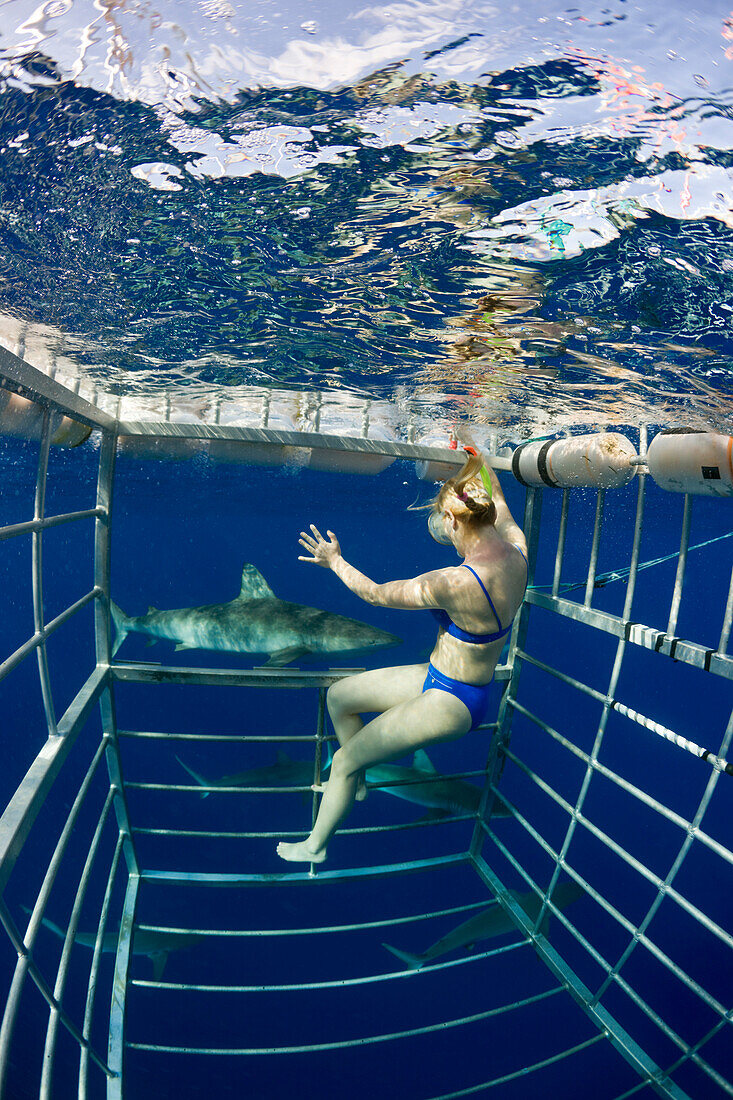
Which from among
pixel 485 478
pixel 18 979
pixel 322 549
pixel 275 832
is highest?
pixel 485 478

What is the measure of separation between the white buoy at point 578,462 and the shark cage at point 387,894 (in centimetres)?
2

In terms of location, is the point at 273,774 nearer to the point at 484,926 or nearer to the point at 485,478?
the point at 484,926

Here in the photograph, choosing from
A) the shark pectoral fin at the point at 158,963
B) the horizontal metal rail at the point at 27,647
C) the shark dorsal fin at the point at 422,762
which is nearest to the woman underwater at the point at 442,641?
the horizontal metal rail at the point at 27,647

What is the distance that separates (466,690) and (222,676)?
1915 mm

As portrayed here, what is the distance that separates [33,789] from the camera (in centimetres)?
267

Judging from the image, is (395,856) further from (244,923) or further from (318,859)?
(318,859)

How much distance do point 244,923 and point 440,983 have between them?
6.54m

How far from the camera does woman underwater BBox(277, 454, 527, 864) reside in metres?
3.51

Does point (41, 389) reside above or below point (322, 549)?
above

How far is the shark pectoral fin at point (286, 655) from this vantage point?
5949 millimetres

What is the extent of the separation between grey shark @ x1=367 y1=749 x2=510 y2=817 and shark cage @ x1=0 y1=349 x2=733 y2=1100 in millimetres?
80

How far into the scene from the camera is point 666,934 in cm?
1988

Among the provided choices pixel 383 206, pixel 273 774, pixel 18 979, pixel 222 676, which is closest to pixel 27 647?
pixel 18 979

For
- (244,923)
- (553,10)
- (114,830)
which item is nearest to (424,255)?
(553,10)
